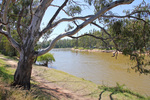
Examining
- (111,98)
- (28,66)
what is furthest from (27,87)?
(111,98)

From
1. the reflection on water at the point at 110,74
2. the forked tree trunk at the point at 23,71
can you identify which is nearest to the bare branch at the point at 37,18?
the forked tree trunk at the point at 23,71

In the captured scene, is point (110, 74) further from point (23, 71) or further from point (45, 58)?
point (23, 71)

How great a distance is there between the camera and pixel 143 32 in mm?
5121

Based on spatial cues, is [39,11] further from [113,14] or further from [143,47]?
[143,47]

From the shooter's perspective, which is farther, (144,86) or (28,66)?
(144,86)

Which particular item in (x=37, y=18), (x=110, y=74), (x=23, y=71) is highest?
(x=37, y=18)

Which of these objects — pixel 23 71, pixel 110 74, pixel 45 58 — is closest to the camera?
pixel 23 71

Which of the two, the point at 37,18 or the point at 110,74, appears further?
the point at 110,74

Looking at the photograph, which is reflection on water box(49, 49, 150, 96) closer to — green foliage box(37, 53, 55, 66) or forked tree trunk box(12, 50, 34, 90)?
green foliage box(37, 53, 55, 66)

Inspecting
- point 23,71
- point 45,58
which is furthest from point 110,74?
point 23,71

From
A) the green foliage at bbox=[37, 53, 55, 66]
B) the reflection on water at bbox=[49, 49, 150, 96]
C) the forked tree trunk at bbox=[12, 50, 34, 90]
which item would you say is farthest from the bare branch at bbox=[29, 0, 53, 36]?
the green foliage at bbox=[37, 53, 55, 66]

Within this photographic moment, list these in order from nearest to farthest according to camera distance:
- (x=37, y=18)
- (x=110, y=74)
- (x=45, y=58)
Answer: (x=37, y=18), (x=110, y=74), (x=45, y=58)

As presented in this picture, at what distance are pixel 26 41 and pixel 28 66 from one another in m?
0.80

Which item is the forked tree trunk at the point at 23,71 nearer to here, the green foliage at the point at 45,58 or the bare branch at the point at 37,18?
the bare branch at the point at 37,18
